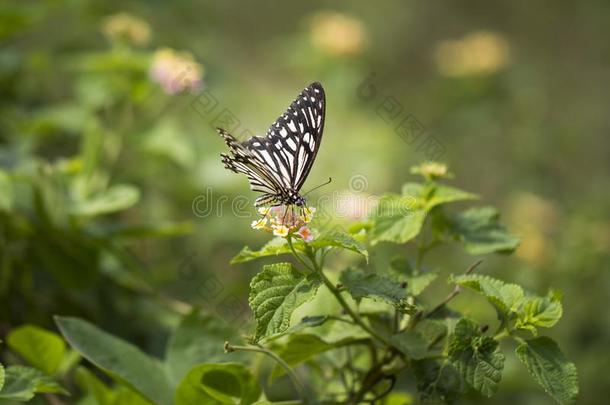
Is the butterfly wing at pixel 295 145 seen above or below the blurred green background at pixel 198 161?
below

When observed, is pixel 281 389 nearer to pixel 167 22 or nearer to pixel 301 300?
pixel 301 300

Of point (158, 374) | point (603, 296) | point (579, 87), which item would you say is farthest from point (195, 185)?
point (579, 87)

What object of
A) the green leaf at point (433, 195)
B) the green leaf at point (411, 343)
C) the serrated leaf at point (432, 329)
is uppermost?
the green leaf at point (433, 195)

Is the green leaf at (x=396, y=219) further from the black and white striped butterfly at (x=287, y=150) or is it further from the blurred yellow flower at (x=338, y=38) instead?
the blurred yellow flower at (x=338, y=38)

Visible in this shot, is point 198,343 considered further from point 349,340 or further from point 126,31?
point 126,31

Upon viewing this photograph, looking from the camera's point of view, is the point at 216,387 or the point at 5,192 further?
the point at 5,192

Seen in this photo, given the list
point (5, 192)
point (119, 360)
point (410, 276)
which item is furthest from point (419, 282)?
point (5, 192)

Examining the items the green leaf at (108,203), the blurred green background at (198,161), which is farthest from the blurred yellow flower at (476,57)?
the green leaf at (108,203)

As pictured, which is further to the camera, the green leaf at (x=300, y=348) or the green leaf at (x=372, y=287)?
the green leaf at (x=300, y=348)
